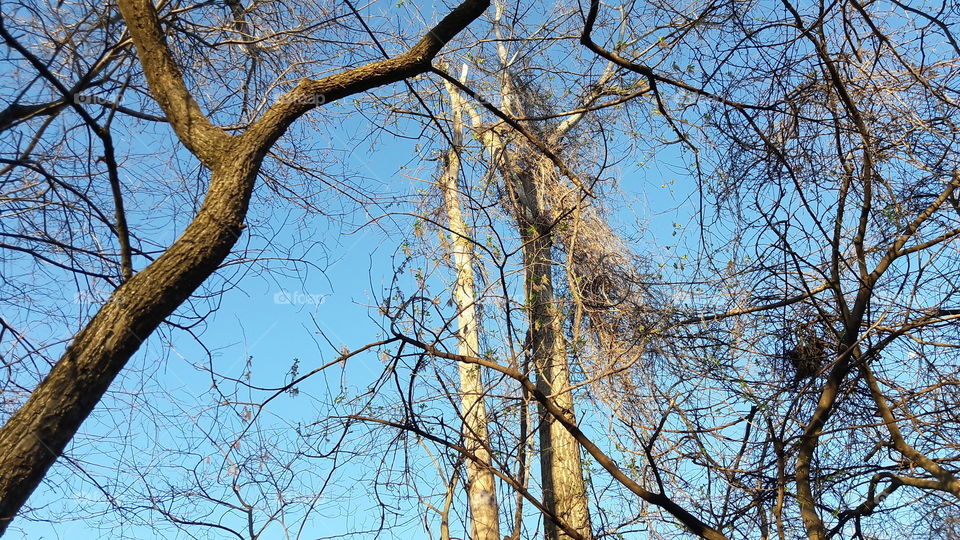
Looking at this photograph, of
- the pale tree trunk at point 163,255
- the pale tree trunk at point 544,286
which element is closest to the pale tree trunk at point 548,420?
the pale tree trunk at point 544,286

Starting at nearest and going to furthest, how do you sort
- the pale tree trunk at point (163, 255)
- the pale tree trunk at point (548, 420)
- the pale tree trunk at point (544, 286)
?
the pale tree trunk at point (163, 255) → the pale tree trunk at point (548, 420) → the pale tree trunk at point (544, 286)

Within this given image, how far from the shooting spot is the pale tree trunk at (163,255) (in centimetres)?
256

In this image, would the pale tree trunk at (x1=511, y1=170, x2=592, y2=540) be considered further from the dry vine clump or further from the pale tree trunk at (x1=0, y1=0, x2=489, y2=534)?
the pale tree trunk at (x1=0, y1=0, x2=489, y2=534)

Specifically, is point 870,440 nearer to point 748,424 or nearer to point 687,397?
point 748,424

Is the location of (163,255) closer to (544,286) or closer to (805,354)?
(805,354)

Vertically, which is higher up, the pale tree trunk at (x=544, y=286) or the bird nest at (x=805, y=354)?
the pale tree trunk at (x=544, y=286)

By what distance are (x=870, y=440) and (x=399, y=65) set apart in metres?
2.91

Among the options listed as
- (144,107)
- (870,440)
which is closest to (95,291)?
(144,107)

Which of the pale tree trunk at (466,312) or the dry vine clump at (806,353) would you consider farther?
the pale tree trunk at (466,312)

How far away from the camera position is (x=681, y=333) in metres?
4.40

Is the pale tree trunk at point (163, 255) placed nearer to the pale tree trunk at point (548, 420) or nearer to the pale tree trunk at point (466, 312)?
the pale tree trunk at point (466, 312)

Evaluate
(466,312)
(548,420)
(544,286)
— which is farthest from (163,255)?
(466,312)

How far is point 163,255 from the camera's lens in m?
2.88

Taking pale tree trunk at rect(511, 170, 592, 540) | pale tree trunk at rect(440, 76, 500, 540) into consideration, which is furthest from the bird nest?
pale tree trunk at rect(511, 170, 592, 540)
